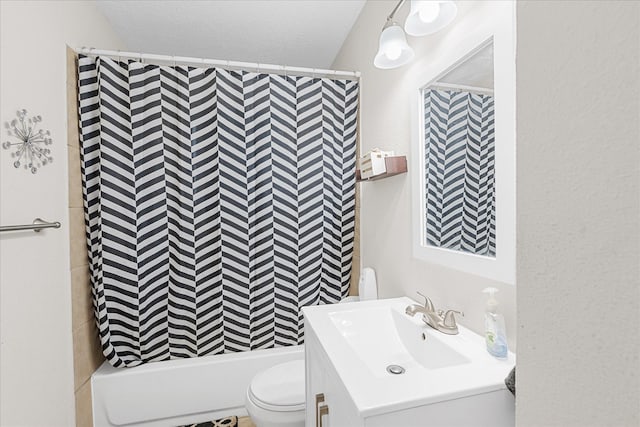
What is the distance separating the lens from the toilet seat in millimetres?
1346

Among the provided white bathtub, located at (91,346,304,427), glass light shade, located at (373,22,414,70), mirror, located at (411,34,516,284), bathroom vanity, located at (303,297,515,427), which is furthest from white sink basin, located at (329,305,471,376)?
glass light shade, located at (373,22,414,70)

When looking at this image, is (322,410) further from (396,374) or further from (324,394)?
(396,374)

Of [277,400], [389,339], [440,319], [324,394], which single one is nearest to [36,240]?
[277,400]

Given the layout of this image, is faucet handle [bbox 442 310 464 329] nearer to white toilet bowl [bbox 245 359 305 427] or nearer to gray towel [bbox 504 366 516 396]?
gray towel [bbox 504 366 516 396]

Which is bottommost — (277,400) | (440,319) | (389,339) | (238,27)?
(277,400)

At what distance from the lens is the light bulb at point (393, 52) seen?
1.28 meters

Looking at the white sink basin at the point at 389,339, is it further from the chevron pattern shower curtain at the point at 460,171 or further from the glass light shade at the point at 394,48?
the glass light shade at the point at 394,48

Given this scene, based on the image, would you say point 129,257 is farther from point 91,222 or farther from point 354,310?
point 354,310

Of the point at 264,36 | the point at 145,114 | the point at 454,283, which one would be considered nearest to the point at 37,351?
the point at 145,114

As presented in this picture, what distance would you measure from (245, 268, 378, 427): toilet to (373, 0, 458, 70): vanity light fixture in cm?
145

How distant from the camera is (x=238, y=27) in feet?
6.82

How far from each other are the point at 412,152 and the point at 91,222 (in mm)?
1658

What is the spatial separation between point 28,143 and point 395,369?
1.61 metres

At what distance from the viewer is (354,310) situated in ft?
4.20
